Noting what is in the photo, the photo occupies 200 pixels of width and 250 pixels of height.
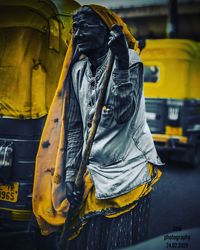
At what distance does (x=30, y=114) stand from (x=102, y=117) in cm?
67

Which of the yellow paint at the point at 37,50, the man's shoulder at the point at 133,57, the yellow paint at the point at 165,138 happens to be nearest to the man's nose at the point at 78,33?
the yellow paint at the point at 37,50

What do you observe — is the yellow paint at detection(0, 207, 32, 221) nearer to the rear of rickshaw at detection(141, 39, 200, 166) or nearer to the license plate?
the license plate

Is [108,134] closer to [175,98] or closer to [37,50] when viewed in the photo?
[37,50]

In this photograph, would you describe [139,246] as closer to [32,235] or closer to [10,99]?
[32,235]

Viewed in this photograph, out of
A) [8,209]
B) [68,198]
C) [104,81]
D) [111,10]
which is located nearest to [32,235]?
[8,209]

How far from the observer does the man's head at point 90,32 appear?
124 inches

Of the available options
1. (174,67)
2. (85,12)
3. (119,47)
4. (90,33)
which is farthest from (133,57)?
(174,67)

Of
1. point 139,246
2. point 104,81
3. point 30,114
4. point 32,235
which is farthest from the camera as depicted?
point 32,235

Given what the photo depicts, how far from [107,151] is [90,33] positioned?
32.6 inches

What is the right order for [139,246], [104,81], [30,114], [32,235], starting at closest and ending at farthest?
[104,81] → [139,246] → [30,114] → [32,235]

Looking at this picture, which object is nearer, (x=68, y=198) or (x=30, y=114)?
(x=68, y=198)

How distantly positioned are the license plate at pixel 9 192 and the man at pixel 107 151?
19.6 inches

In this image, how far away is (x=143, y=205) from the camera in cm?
327

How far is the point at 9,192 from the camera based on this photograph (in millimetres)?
3613
